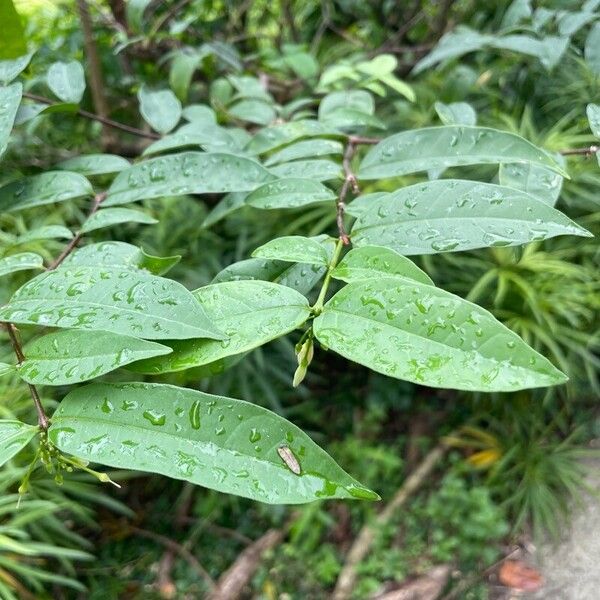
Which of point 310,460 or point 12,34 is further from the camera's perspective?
point 12,34

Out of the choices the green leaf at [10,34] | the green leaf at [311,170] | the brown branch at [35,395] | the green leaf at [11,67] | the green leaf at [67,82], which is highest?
the green leaf at [10,34]

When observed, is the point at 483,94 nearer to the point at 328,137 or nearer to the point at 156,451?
the point at 328,137

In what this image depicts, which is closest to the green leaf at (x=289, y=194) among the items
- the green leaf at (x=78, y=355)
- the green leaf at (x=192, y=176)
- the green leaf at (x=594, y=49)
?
the green leaf at (x=192, y=176)

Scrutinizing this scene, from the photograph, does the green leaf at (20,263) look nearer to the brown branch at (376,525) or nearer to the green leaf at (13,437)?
the green leaf at (13,437)

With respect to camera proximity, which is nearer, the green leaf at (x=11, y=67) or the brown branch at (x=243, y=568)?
the green leaf at (x=11, y=67)

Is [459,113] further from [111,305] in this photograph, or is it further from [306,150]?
[111,305]

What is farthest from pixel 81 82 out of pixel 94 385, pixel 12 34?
pixel 94 385

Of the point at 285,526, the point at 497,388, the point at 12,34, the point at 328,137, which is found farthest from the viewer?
the point at 285,526

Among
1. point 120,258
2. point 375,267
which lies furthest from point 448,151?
point 120,258
